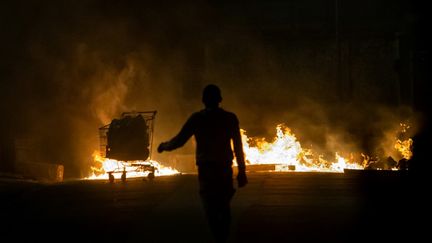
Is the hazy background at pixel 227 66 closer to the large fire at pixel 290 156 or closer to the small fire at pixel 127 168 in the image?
the large fire at pixel 290 156

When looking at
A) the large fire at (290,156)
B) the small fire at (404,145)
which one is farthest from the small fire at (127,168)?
the small fire at (404,145)

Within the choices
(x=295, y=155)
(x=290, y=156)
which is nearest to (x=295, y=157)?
(x=295, y=155)

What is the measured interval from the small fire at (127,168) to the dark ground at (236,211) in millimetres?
586

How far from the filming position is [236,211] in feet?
38.4

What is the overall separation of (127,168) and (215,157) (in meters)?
11.7

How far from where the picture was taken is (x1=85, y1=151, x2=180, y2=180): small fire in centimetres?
1717

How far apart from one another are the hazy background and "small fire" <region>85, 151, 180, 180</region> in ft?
5.76

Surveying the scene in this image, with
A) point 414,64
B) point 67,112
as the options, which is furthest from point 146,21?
point 414,64

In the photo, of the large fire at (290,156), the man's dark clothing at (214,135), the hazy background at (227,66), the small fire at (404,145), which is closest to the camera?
the man's dark clothing at (214,135)

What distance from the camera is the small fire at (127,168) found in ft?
56.3

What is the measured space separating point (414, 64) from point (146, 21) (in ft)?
29.2

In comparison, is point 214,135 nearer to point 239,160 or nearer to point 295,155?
point 239,160

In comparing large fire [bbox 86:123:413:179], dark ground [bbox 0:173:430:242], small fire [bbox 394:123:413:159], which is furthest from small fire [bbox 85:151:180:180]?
small fire [bbox 394:123:413:159]

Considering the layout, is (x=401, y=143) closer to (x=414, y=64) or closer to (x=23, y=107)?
(x=414, y=64)
